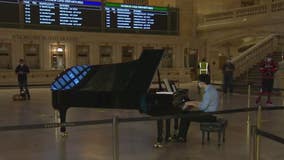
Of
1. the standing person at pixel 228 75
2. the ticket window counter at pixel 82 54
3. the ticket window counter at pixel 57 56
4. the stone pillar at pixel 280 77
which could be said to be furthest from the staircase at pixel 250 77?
the ticket window counter at pixel 57 56

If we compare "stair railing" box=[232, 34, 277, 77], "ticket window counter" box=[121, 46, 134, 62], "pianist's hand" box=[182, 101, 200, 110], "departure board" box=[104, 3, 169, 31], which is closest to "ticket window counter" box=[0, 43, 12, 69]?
"departure board" box=[104, 3, 169, 31]

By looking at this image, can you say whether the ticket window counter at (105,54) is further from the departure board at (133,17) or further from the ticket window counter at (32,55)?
the ticket window counter at (32,55)

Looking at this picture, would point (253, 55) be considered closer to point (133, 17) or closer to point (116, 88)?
point (133, 17)

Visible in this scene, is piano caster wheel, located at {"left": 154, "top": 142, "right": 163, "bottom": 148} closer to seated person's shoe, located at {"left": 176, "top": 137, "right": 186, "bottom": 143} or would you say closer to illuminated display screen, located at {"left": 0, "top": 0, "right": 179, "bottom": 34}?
seated person's shoe, located at {"left": 176, "top": 137, "right": 186, "bottom": 143}

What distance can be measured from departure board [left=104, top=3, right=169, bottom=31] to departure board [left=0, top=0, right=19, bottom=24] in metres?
5.35

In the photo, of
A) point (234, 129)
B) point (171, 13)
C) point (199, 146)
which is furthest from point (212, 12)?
point (199, 146)

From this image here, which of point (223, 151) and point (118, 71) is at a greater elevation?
point (118, 71)

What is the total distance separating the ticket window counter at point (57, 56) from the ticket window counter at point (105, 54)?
8.72ft

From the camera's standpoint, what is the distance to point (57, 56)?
25.5m

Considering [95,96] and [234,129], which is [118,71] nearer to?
[95,96]

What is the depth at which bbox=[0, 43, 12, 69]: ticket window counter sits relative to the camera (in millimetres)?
23656

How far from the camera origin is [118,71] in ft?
26.3

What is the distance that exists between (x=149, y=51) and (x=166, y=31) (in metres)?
20.9

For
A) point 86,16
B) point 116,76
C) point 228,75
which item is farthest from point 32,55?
point 116,76
